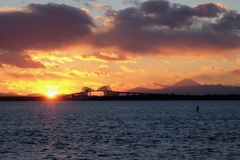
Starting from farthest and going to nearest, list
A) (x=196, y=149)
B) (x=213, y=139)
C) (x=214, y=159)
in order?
(x=213, y=139)
(x=196, y=149)
(x=214, y=159)

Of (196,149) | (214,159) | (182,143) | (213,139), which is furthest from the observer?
(213,139)

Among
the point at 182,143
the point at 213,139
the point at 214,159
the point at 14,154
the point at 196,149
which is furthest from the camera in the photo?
the point at 213,139

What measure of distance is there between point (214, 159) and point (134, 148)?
29.9 feet

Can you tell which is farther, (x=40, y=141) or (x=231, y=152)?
(x=40, y=141)

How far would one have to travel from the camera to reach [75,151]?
40562mm

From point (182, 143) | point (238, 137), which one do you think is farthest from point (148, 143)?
point (238, 137)

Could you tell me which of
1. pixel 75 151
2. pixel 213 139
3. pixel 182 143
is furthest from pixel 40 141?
pixel 213 139

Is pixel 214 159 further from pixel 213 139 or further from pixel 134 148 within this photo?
pixel 213 139

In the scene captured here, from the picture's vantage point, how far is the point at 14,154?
39.0 metres

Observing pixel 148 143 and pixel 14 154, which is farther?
pixel 148 143

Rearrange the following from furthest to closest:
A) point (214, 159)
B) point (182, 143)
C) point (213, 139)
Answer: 1. point (213, 139)
2. point (182, 143)
3. point (214, 159)

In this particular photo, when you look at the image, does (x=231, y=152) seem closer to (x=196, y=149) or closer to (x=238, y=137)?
(x=196, y=149)

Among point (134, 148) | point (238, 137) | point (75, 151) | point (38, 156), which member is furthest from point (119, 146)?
point (238, 137)

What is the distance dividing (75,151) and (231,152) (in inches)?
554
